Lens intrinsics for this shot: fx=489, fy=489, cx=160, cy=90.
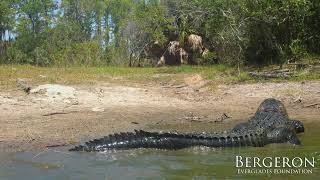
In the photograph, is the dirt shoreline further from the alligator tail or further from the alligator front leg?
the alligator front leg

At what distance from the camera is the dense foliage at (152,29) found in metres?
18.1

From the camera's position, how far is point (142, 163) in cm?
647

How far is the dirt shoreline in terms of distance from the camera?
8.73 meters

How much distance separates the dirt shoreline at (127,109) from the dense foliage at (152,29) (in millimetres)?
4898

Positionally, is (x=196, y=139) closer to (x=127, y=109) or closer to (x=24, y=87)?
(x=127, y=109)

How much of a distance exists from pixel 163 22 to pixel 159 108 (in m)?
23.3

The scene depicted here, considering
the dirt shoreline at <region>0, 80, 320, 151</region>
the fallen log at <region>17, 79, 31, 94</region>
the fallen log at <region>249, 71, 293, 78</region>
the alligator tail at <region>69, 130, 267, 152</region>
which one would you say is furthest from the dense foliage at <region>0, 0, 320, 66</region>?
the alligator tail at <region>69, 130, 267, 152</region>

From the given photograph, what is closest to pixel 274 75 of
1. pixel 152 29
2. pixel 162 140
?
pixel 162 140

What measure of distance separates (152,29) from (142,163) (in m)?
30.1

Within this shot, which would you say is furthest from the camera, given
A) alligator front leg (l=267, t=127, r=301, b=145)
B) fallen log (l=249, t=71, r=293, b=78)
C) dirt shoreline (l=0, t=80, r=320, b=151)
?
fallen log (l=249, t=71, r=293, b=78)

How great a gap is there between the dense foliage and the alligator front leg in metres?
9.64

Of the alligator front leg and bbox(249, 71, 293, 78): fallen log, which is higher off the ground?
bbox(249, 71, 293, 78): fallen log

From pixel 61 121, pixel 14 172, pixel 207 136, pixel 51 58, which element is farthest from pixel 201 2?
pixel 51 58

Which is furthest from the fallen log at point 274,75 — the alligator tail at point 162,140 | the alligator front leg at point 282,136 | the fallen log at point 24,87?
the alligator tail at point 162,140
